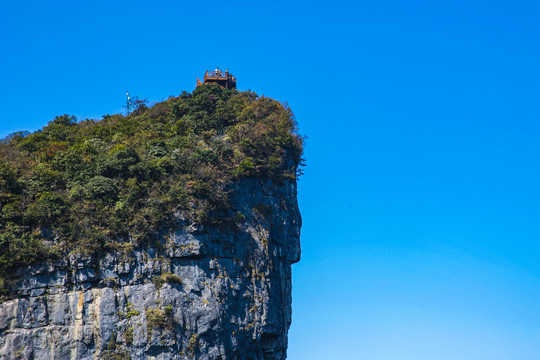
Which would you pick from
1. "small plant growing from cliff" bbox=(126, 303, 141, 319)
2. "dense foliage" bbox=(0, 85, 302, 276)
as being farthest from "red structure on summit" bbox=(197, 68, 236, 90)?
"small plant growing from cliff" bbox=(126, 303, 141, 319)

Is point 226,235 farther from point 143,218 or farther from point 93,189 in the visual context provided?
point 93,189

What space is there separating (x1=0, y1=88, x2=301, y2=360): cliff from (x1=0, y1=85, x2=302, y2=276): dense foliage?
0.45 feet

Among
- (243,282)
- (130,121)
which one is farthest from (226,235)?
(130,121)

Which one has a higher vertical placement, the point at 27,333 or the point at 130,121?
the point at 130,121

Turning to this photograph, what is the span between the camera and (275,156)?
49781 millimetres

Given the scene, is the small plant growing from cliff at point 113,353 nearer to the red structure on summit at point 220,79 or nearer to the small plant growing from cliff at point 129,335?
the small plant growing from cliff at point 129,335

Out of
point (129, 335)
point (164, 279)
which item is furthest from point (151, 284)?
point (129, 335)

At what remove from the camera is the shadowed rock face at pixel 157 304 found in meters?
36.9

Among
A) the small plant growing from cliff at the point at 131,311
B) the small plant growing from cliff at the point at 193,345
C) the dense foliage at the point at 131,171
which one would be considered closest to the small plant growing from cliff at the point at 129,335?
the small plant growing from cliff at the point at 131,311

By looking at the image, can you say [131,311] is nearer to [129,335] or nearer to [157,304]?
[129,335]

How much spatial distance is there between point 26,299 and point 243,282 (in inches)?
495

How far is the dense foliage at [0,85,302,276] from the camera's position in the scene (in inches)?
Answer: 1553

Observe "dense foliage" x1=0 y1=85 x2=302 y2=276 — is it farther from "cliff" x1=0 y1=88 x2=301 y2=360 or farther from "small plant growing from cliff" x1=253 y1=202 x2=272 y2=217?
"small plant growing from cliff" x1=253 y1=202 x2=272 y2=217

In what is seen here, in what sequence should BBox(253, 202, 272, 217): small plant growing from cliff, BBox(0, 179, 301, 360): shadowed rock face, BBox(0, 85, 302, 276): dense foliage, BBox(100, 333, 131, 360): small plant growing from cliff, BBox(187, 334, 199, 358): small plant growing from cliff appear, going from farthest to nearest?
1. BBox(253, 202, 272, 217): small plant growing from cliff
2. BBox(0, 85, 302, 276): dense foliage
3. BBox(187, 334, 199, 358): small plant growing from cliff
4. BBox(100, 333, 131, 360): small plant growing from cliff
5. BBox(0, 179, 301, 360): shadowed rock face
